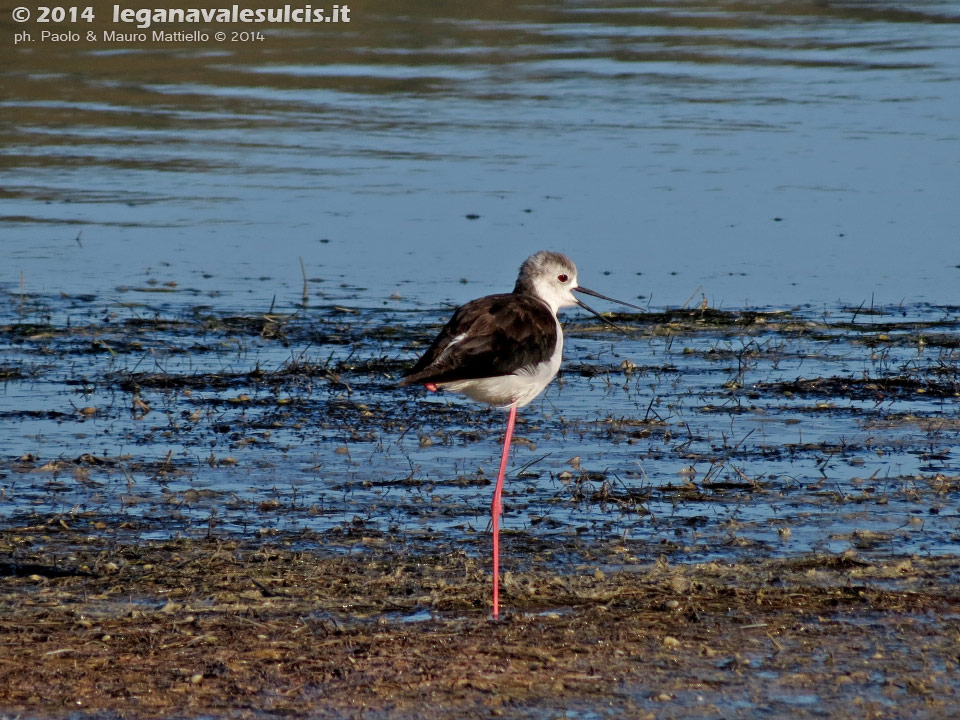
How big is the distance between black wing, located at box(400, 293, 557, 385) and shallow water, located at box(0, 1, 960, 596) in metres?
0.82

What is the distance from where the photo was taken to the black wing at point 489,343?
6.53 metres

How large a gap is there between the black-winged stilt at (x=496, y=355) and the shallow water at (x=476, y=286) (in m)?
0.66

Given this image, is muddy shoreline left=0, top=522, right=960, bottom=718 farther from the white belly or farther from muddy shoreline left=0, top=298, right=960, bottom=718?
the white belly

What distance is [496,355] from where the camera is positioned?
6.64 meters

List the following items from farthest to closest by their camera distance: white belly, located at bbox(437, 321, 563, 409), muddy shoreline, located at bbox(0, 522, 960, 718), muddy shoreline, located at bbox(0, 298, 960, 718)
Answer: white belly, located at bbox(437, 321, 563, 409) → muddy shoreline, located at bbox(0, 298, 960, 718) → muddy shoreline, located at bbox(0, 522, 960, 718)

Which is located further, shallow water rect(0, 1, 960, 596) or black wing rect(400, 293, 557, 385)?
shallow water rect(0, 1, 960, 596)

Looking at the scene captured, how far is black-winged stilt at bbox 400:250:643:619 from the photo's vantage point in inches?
258

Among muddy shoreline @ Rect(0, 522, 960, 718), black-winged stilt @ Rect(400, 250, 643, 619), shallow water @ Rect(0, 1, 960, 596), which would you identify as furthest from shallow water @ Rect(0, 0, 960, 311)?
muddy shoreline @ Rect(0, 522, 960, 718)

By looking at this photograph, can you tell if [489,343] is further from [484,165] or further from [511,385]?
[484,165]

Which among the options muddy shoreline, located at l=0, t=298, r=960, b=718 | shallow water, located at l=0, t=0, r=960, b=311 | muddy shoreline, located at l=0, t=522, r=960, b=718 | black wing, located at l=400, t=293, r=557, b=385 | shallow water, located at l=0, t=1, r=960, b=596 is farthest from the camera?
shallow water, located at l=0, t=0, r=960, b=311

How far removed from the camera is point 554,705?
510cm

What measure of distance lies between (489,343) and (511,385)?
0.24 metres

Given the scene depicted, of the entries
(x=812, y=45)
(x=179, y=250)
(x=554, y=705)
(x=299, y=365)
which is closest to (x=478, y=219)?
(x=179, y=250)

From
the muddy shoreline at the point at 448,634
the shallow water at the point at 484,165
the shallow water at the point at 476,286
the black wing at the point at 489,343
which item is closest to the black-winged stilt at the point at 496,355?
the black wing at the point at 489,343
